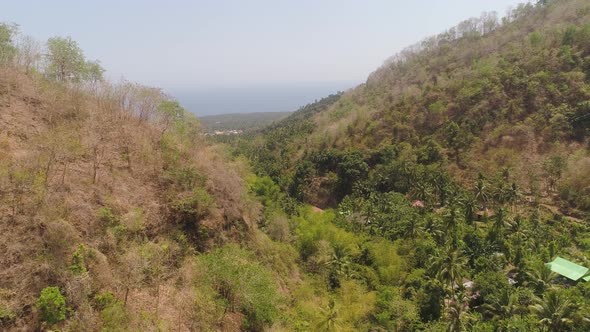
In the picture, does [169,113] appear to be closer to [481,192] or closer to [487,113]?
[481,192]

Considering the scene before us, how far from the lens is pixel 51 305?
13938 mm

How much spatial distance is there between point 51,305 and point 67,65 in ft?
76.4

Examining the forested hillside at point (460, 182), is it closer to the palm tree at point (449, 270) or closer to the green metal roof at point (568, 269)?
the palm tree at point (449, 270)

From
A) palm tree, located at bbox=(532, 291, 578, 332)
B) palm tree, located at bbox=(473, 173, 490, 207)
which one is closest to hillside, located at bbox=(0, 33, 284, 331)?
palm tree, located at bbox=(532, 291, 578, 332)

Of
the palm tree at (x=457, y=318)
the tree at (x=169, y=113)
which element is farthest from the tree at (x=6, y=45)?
the palm tree at (x=457, y=318)

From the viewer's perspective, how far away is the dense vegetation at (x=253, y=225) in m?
16.6

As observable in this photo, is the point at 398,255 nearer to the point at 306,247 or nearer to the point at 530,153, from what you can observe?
the point at 306,247

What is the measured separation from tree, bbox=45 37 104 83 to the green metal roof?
44636 millimetres

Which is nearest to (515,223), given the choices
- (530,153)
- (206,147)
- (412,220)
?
(412,220)

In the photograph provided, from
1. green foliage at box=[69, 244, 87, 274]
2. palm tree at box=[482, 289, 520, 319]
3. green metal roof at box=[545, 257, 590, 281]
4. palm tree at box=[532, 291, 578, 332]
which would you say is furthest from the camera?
green metal roof at box=[545, 257, 590, 281]

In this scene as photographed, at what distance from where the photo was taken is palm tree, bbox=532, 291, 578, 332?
24.7m

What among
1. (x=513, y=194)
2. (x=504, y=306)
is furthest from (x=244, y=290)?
(x=513, y=194)

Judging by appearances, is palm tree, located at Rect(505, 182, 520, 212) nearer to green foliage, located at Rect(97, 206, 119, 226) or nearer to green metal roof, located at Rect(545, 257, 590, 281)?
green metal roof, located at Rect(545, 257, 590, 281)

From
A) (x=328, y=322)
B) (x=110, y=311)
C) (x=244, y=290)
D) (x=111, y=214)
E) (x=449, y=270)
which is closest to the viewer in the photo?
(x=110, y=311)
